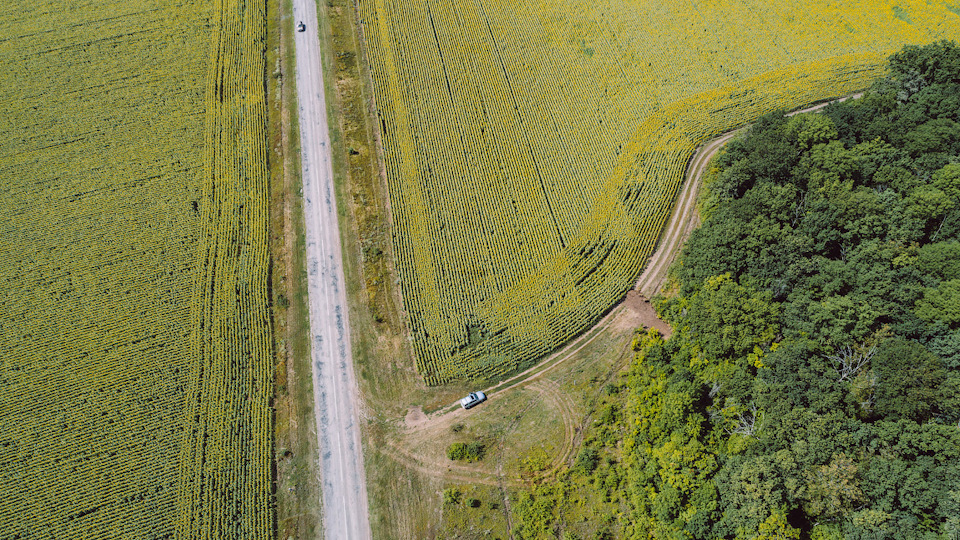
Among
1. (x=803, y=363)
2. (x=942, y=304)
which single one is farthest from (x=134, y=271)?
(x=942, y=304)

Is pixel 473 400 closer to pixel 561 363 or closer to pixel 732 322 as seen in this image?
pixel 561 363

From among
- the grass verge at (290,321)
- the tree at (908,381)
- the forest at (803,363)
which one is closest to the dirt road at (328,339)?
the grass verge at (290,321)

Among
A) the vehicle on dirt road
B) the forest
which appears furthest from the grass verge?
the forest

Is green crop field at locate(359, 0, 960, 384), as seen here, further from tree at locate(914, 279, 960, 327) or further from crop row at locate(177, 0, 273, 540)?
tree at locate(914, 279, 960, 327)

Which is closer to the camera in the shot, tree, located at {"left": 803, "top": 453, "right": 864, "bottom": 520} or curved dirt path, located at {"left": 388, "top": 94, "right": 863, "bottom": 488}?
tree, located at {"left": 803, "top": 453, "right": 864, "bottom": 520}

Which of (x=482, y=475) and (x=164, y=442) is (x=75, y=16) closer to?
(x=164, y=442)

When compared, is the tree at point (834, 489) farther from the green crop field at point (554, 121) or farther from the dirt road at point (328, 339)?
the dirt road at point (328, 339)
